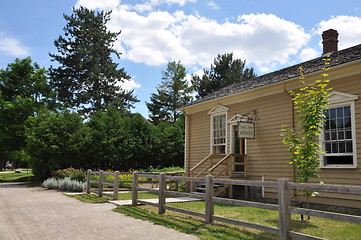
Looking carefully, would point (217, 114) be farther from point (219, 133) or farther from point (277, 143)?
point (277, 143)

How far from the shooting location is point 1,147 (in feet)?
77.9

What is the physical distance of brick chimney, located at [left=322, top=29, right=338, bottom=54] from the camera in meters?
13.5

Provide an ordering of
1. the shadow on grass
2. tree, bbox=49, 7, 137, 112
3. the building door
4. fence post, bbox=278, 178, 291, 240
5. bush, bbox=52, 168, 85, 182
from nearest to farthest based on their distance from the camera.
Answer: fence post, bbox=278, 178, 291, 240
the shadow on grass
the building door
bush, bbox=52, 168, 85, 182
tree, bbox=49, 7, 137, 112

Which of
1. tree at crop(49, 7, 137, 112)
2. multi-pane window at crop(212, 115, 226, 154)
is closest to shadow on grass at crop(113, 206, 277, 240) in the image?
multi-pane window at crop(212, 115, 226, 154)

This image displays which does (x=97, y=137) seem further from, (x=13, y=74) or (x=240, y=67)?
(x=240, y=67)

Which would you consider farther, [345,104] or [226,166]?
[226,166]

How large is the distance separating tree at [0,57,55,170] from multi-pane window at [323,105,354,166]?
21.1 m

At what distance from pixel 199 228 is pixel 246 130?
6.11 meters

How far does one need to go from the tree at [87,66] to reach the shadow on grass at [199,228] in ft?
88.8

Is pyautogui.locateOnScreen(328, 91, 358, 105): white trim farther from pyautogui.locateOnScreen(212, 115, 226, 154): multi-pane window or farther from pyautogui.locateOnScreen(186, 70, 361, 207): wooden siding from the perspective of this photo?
pyautogui.locateOnScreen(212, 115, 226, 154): multi-pane window

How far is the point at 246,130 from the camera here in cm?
1195

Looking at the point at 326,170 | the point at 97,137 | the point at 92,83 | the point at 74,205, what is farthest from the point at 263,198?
the point at 92,83

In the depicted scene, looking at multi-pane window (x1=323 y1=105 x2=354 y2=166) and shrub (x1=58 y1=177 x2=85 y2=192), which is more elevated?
multi-pane window (x1=323 y1=105 x2=354 y2=166)

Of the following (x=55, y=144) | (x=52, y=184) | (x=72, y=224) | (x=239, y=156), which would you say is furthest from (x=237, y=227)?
(x=55, y=144)
